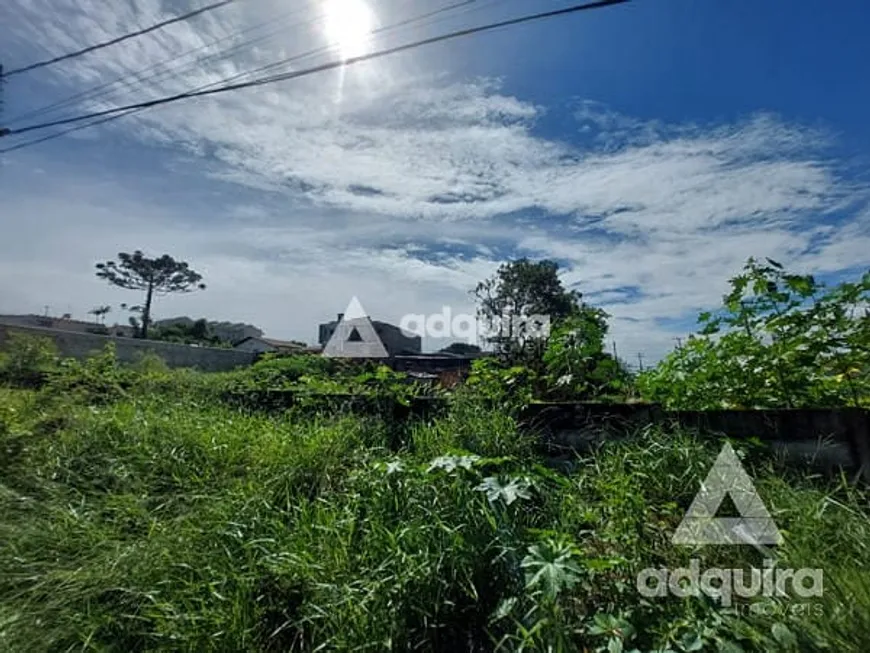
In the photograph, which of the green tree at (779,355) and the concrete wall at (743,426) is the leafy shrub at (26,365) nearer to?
the concrete wall at (743,426)

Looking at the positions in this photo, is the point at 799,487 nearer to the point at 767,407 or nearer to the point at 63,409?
the point at 767,407

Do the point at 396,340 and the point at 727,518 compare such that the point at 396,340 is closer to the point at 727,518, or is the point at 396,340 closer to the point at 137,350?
the point at 137,350

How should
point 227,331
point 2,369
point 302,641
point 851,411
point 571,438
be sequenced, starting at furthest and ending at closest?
point 227,331
point 2,369
point 571,438
point 851,411
point 302,641

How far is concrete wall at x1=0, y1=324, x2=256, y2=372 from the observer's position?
1214 centimetres

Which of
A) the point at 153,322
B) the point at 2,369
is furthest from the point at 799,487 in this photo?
the point at 153,322

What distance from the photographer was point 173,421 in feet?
12.3

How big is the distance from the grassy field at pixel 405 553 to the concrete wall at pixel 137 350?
34.9 feet

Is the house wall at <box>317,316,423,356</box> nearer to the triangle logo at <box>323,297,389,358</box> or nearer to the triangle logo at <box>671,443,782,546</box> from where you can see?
the triangle logo at <box>323,297,389,358</box>

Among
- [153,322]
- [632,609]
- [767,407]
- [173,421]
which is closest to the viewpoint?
[632,609]

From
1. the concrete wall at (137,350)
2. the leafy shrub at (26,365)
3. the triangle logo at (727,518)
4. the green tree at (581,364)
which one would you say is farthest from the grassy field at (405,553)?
the concrete wall at (137,350)

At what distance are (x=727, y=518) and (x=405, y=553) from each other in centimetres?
135

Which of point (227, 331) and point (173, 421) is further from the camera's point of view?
point (227, 331)

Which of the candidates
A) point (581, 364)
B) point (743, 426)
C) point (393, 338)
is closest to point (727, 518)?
point (743, 426)

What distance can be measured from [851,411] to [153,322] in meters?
42.6
